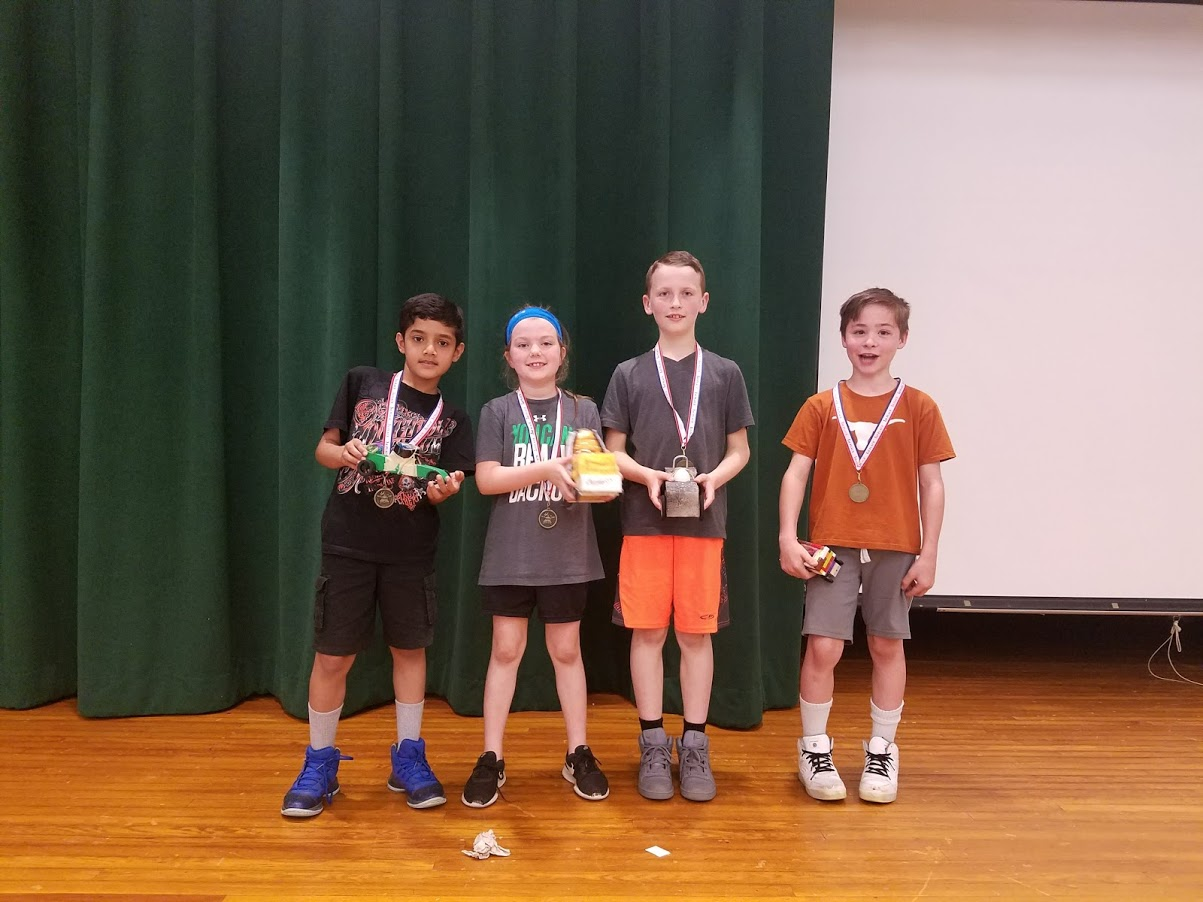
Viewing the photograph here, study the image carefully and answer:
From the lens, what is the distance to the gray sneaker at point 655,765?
2279mm

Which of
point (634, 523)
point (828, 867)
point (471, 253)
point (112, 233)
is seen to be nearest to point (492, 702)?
point (634, 523)

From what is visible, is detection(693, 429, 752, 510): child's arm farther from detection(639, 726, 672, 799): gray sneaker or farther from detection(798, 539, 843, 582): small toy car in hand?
detection(639, 726, 672, 799): gray sneaker

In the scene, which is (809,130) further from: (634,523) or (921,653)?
(921,653)

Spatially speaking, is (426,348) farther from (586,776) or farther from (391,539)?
(586,776)

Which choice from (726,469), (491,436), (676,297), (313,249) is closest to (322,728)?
(491,436)

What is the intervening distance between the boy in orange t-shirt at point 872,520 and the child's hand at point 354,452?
1203 mm

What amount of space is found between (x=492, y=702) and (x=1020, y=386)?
2.45 meters

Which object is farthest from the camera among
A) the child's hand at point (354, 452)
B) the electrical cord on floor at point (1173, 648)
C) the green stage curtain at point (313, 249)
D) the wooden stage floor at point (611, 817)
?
the electrical cord on floor at point (1173, 648)

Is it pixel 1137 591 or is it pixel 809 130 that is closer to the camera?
pixel 809 130

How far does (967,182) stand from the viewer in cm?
328

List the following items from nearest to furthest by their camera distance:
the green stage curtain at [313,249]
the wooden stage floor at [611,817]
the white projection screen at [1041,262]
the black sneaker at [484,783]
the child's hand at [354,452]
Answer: the wooden stage floor at [611,817] < the child's hand at [354,452] < the black sneaker at [484,783] < the green stage curtain at [313,249] < the white projection screen at [1041,262]

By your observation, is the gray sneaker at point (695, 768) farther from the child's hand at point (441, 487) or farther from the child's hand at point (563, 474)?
the child's hand at point (441, 487)

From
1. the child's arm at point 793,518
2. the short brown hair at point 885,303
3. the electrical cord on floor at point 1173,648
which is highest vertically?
the short brown hair at point 885,303

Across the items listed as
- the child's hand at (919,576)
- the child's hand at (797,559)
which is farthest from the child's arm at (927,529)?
the child's hand at (797,559)
